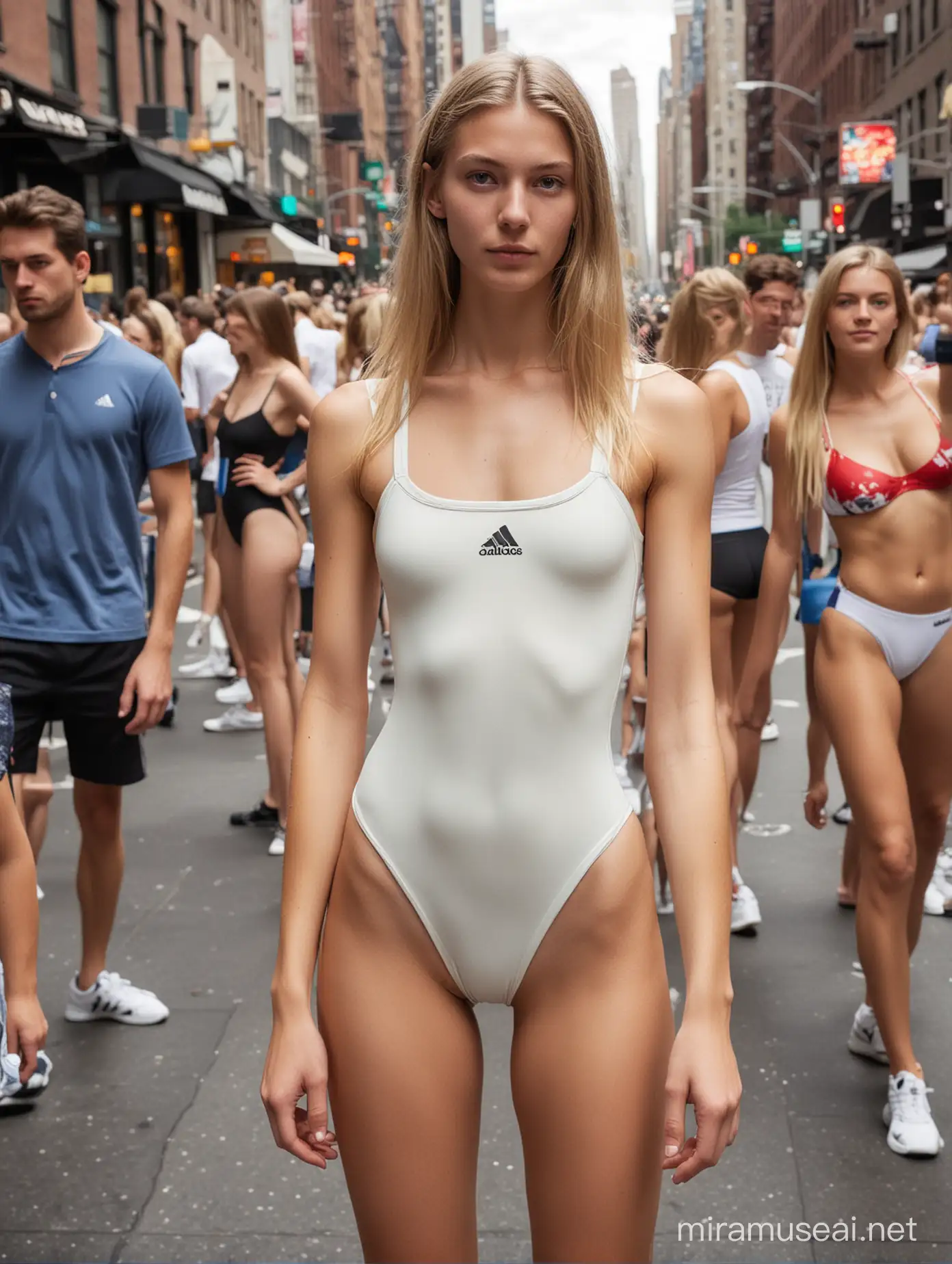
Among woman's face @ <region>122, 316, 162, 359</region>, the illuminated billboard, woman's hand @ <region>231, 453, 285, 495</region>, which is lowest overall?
woman's hand @ <region>231, 453, 285, 495</region>

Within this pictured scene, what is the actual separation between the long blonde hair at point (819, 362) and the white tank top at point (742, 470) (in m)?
1.45

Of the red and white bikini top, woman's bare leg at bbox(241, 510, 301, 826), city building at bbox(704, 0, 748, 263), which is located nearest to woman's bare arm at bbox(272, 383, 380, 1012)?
the red and white bikini top

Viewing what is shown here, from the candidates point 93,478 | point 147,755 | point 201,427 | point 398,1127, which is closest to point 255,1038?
point 93,478

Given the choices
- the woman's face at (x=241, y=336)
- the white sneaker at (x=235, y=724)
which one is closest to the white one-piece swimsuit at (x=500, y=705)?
the woman's face at (x=241, y=336)

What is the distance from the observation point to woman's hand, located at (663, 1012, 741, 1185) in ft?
6.93

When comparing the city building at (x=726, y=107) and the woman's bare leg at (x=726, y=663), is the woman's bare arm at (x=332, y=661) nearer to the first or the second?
the woman's bare leg at (x=726, y=663)

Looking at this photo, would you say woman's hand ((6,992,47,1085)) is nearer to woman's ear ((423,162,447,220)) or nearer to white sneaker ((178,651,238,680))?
woman's ear ((423,162,447,220))

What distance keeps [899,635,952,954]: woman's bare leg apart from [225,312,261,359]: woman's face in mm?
3745

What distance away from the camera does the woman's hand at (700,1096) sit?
2111mm

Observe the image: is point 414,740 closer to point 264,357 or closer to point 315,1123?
point 315,1123

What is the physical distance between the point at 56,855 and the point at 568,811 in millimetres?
5203

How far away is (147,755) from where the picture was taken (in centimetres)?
896

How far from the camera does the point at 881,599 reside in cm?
455

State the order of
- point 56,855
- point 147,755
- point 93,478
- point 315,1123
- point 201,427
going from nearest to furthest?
point 315,1123 < point 93,478 < point 56,855 < point 147,755 < point 201,427
